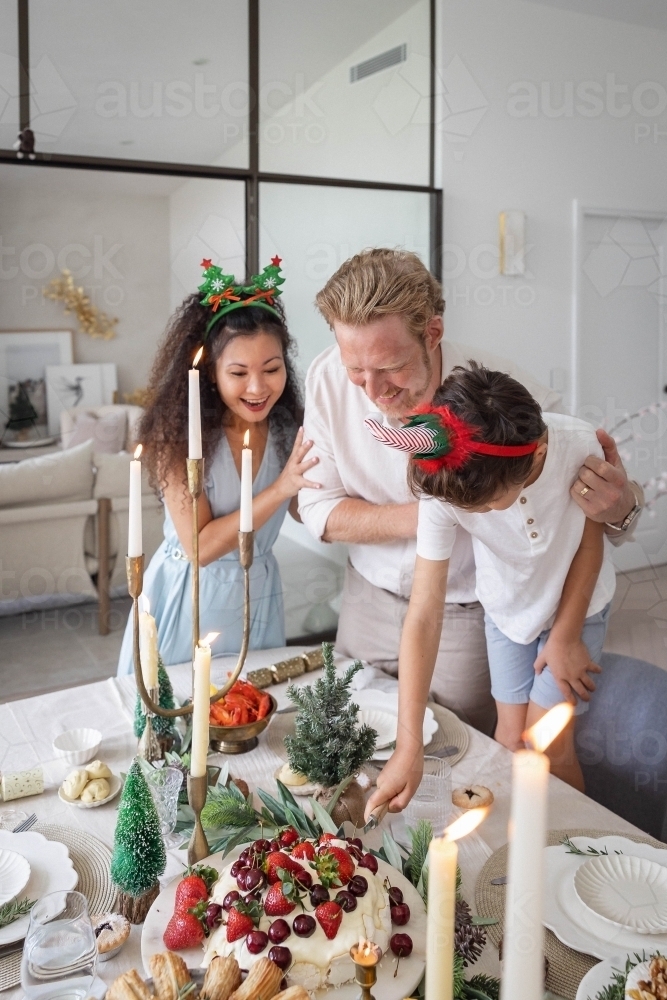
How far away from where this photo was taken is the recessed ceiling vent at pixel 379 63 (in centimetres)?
336

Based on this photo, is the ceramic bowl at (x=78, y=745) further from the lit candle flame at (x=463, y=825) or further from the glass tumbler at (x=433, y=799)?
the lit candle flame at (x=463, y=825)

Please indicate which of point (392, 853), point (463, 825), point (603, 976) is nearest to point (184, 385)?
point (392, 853)

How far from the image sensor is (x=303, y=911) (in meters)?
0.82

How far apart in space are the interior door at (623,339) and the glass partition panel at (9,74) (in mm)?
2534

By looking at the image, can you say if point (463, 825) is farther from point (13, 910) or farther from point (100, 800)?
point (100, 800)

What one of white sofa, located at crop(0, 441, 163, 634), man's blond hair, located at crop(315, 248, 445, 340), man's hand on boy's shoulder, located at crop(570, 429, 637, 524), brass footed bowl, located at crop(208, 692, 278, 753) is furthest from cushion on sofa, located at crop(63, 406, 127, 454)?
man's hand on boy's shoulder, located at crop(570, 429, 637, 524)

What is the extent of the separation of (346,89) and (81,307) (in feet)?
4.58

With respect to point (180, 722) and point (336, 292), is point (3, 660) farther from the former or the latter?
point (336, 292)

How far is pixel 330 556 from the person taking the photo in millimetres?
3498

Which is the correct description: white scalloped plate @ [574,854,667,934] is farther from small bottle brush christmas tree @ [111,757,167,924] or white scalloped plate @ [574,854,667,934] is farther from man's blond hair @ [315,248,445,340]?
man's blond hair @ [315,248,445,340]

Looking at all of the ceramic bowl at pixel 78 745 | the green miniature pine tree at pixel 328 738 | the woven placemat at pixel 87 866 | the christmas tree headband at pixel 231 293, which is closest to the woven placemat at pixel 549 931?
the green miniature pine tree at pixel 328 738

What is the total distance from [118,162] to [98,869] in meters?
2.35

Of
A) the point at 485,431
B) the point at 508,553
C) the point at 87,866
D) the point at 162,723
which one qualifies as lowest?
the point at 87,866

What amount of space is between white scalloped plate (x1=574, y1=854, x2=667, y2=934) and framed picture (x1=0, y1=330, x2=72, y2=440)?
89.0 inches
